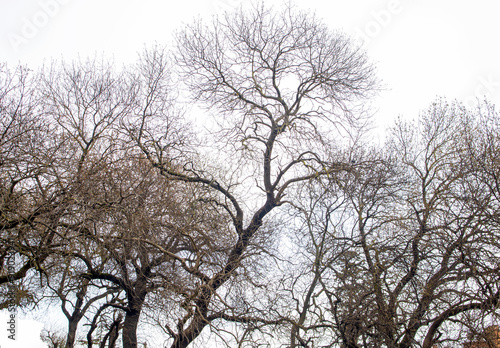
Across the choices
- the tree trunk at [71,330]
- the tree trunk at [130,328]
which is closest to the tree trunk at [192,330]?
the tree trunk at [130,328]

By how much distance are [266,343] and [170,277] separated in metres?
2.21

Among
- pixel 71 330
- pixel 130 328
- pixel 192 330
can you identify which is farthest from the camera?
pixel 71 330

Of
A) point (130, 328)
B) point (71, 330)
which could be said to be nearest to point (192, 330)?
point (130, 328)

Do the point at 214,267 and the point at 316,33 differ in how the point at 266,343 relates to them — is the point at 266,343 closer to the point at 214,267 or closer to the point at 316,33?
the point at 214,267

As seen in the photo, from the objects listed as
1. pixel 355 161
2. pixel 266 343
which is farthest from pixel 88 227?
pixel 355 161

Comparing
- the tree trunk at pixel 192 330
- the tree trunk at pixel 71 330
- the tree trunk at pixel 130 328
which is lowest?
the tree trunk at pixel 192 330

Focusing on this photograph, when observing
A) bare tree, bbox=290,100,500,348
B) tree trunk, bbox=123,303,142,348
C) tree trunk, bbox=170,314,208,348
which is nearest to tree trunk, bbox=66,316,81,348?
tree trunk, bbox=123,303,142,348

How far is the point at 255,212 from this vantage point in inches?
391

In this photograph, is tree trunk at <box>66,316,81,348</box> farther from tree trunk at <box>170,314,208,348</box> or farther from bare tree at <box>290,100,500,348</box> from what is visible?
bare tree at <box>290,100,500,348</box>

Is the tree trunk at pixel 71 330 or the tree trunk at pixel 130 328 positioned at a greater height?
the tree trunk at pixel 71 330

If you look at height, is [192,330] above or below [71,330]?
below

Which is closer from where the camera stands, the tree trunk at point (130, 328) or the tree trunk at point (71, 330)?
the tree trunk at point (130, 328)

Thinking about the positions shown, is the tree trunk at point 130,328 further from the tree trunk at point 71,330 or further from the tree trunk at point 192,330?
the tree trunk at point 71,330

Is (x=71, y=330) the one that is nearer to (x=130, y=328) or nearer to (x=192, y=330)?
(x=130, y=328)
